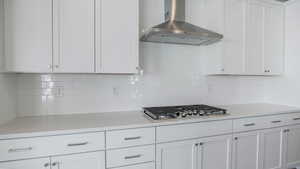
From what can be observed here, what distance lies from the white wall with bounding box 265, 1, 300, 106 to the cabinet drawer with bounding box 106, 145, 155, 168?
2.39 m

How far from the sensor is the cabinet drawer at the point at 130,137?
5.16 feet

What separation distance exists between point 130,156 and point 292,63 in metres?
2.76

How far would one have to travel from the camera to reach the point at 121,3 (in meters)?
A: 1.82

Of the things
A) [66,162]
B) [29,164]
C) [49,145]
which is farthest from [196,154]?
[29,164]

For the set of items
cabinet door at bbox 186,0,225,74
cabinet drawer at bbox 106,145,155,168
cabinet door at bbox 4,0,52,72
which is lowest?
cabinet drawer at bbox 106,145,155,168

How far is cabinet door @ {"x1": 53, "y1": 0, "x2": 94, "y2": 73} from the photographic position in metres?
1.66

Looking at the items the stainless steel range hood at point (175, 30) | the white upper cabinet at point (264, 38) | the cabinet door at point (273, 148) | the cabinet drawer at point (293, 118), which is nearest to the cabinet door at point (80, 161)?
the stainless steel range hood at point (175, 30)

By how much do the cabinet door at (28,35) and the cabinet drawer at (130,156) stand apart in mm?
998

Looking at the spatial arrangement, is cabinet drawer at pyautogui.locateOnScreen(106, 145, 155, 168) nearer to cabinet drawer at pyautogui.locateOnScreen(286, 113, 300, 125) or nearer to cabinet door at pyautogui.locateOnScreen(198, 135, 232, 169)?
cabinet door at pyautogui.locateOnScreen(198, 135, 232, 169)

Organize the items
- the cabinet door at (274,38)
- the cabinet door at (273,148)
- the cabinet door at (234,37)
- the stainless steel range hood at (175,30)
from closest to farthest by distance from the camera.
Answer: the stainless steel range hood at (175,30)
the cabinet door at (273,148)
the cabinet door at (234,37)
the cabinet door at (274,38)

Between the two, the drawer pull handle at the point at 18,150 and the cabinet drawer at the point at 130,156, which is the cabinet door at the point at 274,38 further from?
the drawer pull handle at the point at 18,150

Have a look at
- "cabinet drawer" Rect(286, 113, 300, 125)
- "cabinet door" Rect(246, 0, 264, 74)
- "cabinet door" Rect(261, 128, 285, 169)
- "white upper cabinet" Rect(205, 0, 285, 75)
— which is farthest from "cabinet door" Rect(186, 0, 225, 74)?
"cabinet drawer" Rect(286, 113, 300, 125)

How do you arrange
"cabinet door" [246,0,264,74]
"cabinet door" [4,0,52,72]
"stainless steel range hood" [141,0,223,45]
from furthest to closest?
"cabinet door" [246,0,264,74], "stainless steel range hood" [141,0,223,45], "cabinet door" [4,0,52,72]

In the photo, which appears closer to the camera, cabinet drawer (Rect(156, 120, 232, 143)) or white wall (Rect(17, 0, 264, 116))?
cabinet drawer (Rect(156, 120, 232, 143))
